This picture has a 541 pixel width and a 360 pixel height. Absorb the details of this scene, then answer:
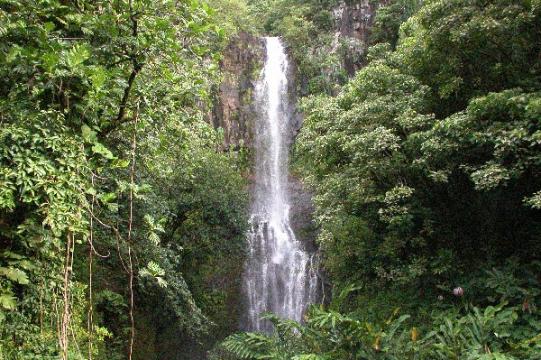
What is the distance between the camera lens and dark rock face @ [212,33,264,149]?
61.0 ft

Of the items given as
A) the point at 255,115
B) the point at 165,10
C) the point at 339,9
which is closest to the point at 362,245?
the point at 165,10

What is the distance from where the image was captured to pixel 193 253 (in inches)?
456

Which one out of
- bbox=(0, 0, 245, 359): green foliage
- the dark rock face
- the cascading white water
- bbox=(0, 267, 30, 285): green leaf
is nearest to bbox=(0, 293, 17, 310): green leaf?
bbox=(0, 0, 245, 359): green foliage

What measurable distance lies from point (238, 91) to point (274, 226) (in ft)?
22.1

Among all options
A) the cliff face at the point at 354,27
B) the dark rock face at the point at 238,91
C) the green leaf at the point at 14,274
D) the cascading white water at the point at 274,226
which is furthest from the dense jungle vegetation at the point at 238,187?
the cliff face at the point at 354,27

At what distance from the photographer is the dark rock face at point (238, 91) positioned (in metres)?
18.6

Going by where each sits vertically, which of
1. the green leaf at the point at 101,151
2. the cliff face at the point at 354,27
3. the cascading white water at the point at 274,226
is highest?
the cliff face at the point at 354,27

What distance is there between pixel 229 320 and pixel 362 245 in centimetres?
633

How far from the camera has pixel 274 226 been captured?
16.3m

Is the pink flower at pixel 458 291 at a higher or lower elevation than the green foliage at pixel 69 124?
lower

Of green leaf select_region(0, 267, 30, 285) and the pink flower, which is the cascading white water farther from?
green leaf select_region(0, 267, 30, 285)

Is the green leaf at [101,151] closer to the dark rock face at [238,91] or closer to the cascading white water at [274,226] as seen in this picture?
the cascading white water at [274,226]

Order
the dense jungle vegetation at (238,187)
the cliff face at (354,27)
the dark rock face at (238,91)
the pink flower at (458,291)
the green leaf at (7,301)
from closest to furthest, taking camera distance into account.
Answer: the dense jungle vegetation at (238,187) < the green leaf at (7,301) < the pink flower at (458,291) < the dark rock face at (238,91) < the cliff face at (354,27)

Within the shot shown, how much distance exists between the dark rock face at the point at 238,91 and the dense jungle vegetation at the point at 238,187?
21.2 ft
